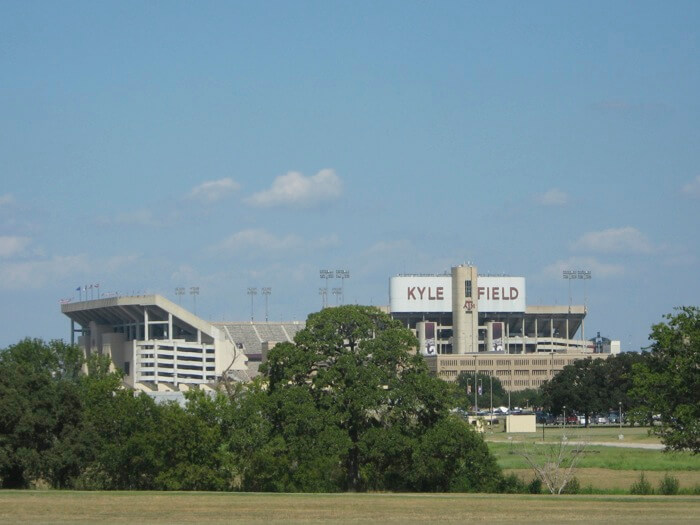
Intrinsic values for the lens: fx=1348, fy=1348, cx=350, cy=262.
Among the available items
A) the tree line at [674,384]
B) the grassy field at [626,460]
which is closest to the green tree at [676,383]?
the tree line at [674,384]

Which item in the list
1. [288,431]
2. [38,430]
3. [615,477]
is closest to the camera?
[288,431]

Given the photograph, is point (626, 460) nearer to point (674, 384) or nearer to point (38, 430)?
point (674, 384)

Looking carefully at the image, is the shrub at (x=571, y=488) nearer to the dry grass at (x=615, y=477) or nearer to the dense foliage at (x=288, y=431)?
the dense foliage at (x=288, y=431)


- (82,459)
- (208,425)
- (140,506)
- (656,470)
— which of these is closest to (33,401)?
(82,459)

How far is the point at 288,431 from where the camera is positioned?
69562 millimetres

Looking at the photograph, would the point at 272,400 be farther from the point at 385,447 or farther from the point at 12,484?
the point at 12,484

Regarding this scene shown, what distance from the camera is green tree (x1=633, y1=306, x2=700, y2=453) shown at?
62.8m

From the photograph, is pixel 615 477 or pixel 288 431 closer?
pixel 288 431

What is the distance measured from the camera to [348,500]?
56031 mm

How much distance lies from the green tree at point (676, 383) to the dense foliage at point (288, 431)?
28.8ft

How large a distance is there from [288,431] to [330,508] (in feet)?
57.8

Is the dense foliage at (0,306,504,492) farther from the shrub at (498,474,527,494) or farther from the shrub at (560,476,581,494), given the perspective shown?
the shrub at (560,476,581,494)

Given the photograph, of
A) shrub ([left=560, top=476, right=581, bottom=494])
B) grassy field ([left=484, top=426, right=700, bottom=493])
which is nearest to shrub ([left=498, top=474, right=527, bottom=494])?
shrub ([left=560, top=476, right=581, bottom=494])

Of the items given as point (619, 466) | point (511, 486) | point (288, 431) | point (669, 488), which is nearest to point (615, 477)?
point (619, 466)
